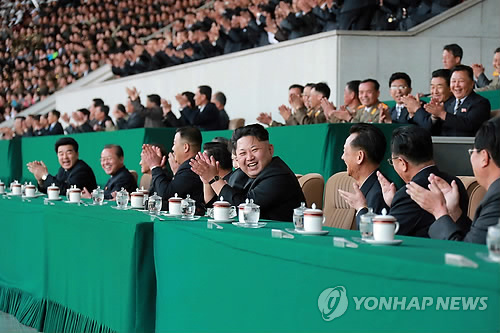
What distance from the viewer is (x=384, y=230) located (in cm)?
243

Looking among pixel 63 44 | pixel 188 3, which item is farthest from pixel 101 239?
pixel 63 44

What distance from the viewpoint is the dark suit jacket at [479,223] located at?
7.72 feet

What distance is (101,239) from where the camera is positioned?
338 cm

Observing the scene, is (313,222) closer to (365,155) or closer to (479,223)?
(479,223)

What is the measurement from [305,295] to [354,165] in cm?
144

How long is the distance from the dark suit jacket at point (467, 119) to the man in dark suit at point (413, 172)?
227cm

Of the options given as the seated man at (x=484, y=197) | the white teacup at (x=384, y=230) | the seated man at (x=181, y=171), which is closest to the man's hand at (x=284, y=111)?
the seated man at (x=181, y=171)

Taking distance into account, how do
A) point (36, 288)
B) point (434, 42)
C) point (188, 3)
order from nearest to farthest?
point (36, 288) → point (434, 42) → point (188, 3)

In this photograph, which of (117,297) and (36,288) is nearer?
(117,297)

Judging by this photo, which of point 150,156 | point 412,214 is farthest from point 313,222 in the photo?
point 150,156

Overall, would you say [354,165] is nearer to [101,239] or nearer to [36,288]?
[101,239]

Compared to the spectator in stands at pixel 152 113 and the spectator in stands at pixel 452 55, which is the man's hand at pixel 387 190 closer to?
the spectator in stands at pixel 452 55

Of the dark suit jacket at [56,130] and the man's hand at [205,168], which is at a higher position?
the dark suit jacket at [56,130]

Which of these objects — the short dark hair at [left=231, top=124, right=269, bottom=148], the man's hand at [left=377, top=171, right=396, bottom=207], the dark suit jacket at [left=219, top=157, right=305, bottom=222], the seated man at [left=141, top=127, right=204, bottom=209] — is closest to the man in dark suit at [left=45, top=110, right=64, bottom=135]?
the seated man at [left=141, top=127, right=204, bottom=209]
